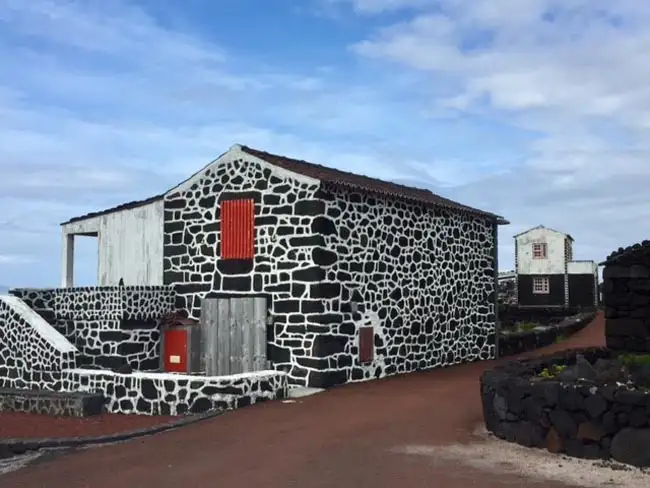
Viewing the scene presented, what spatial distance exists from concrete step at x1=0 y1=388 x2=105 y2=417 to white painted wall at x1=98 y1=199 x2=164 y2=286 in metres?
4.06

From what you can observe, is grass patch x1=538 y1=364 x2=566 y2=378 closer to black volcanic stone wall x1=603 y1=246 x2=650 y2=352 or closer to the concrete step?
black volcanic stone wall x1=603 y1=246 x2=650 y2=352

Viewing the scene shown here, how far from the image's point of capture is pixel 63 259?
2059 centimetres

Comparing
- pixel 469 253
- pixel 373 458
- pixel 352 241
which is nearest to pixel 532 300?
pixel 469 253

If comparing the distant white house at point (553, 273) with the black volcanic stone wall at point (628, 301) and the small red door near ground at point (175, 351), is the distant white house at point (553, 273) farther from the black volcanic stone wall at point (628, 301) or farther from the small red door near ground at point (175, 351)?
the small red door near ground at point (175, 351)

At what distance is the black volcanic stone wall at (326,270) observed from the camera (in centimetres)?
1590

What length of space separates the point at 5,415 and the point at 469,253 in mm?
12304

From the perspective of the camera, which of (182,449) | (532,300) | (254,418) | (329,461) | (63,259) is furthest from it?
(532,300)

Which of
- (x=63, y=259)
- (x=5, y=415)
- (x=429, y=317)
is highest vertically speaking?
(x=63, y=259)

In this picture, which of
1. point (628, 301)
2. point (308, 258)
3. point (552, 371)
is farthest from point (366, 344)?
point (552, 371)

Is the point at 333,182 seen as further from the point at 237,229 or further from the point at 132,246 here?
the point at 132,246

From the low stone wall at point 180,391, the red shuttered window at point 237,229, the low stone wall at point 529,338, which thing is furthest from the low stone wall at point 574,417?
the low stone wall at point 529,338

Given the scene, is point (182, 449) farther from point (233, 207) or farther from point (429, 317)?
point (429, 317)

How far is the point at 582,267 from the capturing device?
48.6 meters

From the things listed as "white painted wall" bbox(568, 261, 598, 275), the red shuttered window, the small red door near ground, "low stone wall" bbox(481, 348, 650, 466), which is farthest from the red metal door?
"white painted wall" bbox(568, 261, 598, 275)
